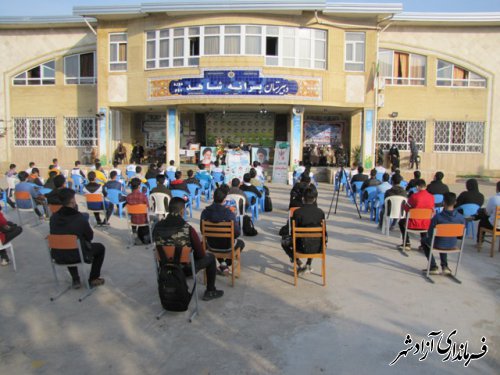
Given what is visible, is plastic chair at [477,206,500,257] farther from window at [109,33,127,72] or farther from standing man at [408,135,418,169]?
window at [109,33,127,72]

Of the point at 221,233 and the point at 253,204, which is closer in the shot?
the point at 221,233

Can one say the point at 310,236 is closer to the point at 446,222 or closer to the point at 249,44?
the point at 446,222

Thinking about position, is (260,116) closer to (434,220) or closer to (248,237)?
(248,237)

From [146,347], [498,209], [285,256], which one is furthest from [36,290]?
[498,209]

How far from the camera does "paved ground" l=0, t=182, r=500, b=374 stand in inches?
152

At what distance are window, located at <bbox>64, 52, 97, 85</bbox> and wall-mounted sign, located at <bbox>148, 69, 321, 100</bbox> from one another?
6739 mm

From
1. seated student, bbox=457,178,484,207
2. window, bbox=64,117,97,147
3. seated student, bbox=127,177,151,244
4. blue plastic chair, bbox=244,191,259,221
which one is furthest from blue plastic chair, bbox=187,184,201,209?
window, bbox=64,117,97,147

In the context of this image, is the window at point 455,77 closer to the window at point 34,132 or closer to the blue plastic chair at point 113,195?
the blue plastic chair at point 113,195

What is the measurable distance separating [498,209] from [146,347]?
19.9 ft

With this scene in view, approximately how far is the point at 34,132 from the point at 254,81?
1268 centimetres

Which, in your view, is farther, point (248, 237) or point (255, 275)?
point (248, 237)

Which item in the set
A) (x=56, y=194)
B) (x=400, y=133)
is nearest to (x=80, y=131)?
(x=56, y=194)

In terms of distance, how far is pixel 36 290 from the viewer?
18.6 feet

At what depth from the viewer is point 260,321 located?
4.70m
